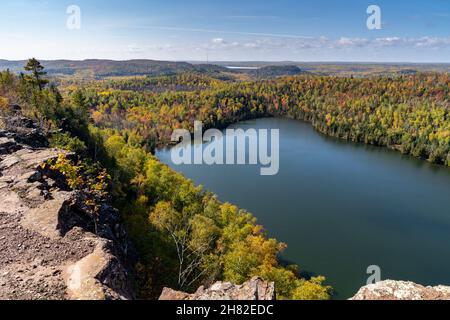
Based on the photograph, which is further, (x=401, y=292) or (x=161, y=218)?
(x=161, y=218)

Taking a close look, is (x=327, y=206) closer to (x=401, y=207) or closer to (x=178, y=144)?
(x=401, y=207)

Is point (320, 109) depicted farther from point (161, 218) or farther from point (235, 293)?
point (235, 293)

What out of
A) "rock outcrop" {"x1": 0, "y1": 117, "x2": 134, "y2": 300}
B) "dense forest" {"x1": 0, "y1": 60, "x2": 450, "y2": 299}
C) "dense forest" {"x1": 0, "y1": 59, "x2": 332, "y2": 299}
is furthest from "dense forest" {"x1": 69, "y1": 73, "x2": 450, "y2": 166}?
"rock outcrop" {"x1": 0, "y1": 117, "x2": 134, "y2": 300}

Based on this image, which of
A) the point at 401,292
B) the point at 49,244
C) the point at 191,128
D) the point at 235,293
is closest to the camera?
the point at 401,292

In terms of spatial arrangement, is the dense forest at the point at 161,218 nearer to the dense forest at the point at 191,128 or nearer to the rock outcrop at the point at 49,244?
the dense forest at the point at 191,128

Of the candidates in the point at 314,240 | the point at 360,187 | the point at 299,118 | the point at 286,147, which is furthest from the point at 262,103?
the point at 314,240

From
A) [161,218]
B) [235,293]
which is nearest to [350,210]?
[161,218]
